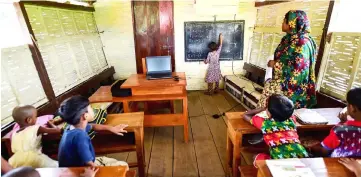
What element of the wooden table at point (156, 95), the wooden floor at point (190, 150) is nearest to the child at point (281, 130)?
the wooden floor at point (190, 150)

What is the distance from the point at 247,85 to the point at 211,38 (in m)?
1.34

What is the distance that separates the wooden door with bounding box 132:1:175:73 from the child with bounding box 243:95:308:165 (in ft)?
11.2

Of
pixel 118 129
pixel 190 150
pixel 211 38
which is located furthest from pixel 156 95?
pixel 211 38

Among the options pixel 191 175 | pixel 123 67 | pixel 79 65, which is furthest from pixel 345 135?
pixel 123 67

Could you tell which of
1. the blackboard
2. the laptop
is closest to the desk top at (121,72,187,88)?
the laptop

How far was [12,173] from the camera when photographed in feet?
2.60

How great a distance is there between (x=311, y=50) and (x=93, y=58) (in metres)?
3.48

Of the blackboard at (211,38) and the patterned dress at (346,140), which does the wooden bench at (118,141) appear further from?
the blackboard at (211,38)

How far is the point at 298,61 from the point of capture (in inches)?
76.1

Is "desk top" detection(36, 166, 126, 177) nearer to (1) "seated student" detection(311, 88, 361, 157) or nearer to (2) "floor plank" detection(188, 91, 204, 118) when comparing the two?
(1) "seated student" detection(311, 88, 361, 157)

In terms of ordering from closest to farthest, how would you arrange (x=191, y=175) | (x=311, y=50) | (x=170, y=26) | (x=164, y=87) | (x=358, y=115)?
(x=358, y=115) → (x=311, y=50) → (x=191, y=175) → (x=164, y=87) → (x=170, y=26)

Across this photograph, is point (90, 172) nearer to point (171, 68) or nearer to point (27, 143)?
point (27, 143)

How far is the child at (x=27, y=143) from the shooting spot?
143 centimetres

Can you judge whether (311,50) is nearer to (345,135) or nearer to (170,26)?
(345,135)
